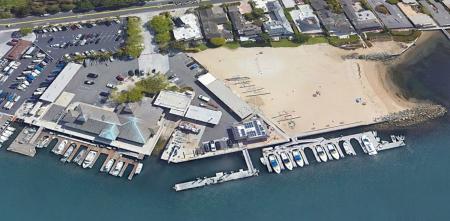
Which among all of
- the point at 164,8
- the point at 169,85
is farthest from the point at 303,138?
the point at 164,8

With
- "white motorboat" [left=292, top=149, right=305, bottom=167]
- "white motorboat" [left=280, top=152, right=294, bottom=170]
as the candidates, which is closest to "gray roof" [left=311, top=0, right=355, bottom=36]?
"white motorboat" [left=292, top=149, right=305, bottom=167]

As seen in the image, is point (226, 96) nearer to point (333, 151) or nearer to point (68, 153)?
point (333, 151)

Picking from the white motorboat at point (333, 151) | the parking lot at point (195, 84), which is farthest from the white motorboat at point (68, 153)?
the white motorboat at point (333, 151)

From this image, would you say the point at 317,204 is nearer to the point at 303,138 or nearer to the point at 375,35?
the point at 303,138

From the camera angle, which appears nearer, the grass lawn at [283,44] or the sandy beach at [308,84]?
the sandy beach at [308,84]

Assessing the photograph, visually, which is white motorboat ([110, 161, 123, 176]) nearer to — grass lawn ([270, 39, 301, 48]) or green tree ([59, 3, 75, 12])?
grass lawn ([270, 39, 301, 48])

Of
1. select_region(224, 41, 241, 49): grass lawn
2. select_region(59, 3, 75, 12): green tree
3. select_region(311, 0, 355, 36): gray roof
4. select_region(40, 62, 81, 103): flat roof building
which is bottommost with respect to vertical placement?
select_region(40, 62, 81, 103): flat roof building

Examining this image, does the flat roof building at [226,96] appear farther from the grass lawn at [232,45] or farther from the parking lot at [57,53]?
the parking lot at [57,53]
